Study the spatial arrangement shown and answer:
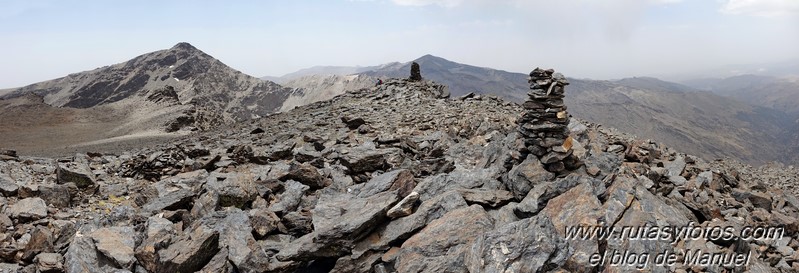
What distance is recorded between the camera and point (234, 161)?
2141 centimetres

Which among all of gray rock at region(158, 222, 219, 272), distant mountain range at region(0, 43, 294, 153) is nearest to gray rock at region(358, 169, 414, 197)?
gray rock at region(158, 222, 219, 272)

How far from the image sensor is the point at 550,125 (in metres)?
14.6

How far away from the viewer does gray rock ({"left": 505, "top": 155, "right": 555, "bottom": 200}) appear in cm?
1337

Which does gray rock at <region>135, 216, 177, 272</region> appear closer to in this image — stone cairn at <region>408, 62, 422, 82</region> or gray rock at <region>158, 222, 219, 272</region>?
gray rock at <region>158, 222, 219, 272</region>

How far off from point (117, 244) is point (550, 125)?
13469mm

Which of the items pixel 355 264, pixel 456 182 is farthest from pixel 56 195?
pixel 456 182

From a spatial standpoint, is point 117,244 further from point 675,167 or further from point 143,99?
point 143,99

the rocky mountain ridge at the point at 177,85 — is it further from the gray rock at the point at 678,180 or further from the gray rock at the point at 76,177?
the gray rock at the point at 678,180

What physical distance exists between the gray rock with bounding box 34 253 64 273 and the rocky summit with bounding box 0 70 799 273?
0.04m

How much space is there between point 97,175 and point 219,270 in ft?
40.6

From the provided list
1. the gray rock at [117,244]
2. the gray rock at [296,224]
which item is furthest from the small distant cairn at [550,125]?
the gray rock at [117,244]

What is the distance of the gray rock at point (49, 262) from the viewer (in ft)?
34.3

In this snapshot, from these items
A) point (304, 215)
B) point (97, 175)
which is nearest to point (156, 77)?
point (97, 175)

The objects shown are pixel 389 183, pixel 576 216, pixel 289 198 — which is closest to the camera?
pixel 576 216
